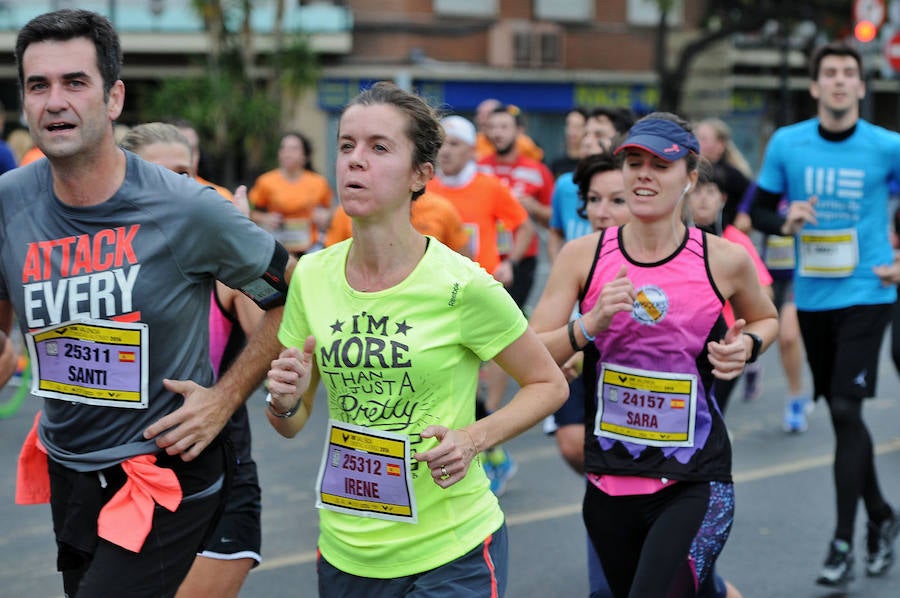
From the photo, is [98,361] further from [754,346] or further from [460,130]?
[460,130]

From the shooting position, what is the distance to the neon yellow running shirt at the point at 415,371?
122 inches

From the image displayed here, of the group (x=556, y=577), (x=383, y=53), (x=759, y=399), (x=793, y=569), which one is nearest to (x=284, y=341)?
(x=556, y=577)

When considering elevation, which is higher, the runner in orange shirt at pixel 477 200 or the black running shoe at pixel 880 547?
the runner in orange shirt at pixel 477 200

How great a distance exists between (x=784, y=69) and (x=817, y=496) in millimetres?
24671

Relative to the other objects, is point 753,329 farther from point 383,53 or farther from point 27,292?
point 383,53

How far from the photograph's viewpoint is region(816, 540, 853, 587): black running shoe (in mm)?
5469

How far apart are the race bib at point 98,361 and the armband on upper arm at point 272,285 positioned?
0.32 meters

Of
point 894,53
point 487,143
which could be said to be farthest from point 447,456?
point 894,53

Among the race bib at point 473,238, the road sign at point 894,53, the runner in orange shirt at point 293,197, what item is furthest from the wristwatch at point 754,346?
the road sign at point 894,53

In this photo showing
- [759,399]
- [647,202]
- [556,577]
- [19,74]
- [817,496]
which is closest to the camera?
[19,74]

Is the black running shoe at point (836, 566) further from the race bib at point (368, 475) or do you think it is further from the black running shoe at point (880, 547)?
the race bib at point (368, 475)

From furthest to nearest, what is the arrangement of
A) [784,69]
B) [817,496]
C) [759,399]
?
[784,69]
[759,399]
[817,496]

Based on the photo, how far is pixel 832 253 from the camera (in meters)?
5.97

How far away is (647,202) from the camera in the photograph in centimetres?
397
